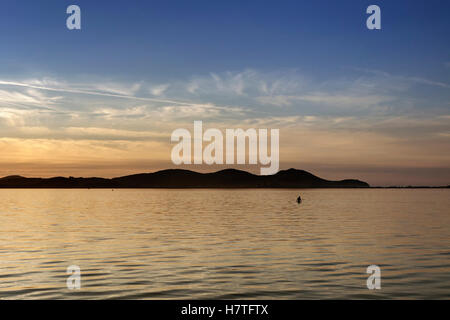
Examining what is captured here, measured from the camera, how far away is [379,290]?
2270cm

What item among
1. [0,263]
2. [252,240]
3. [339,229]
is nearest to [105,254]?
[0,263]

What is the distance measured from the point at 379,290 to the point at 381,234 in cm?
2742

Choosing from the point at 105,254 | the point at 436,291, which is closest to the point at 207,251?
the point at 105,254

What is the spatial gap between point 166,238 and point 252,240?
26.9ft

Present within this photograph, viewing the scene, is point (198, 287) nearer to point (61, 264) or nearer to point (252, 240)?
point (61, 264)

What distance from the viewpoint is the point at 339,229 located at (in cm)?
5303
